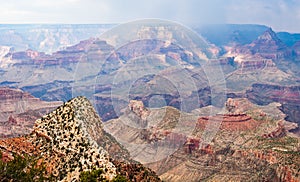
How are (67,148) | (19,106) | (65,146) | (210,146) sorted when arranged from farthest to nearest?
(19,106) < (210,146) < (65,146) < (67,148)

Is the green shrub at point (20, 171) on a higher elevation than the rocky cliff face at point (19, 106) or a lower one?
higher

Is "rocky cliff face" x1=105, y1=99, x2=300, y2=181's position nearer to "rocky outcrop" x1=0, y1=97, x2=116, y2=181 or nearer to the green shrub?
"rocky outcrop" x1=0, y1=97, x2=116, y2=181

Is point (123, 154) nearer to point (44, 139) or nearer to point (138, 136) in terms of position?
point (44, 139)

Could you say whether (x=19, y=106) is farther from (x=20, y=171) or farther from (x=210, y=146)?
(x=20, y=171)

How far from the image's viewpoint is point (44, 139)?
39.2 metres

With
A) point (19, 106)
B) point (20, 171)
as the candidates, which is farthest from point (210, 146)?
point (19, 106)

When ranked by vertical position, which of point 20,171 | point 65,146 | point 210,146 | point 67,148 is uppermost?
point 65,146

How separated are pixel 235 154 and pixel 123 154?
41.7 metres

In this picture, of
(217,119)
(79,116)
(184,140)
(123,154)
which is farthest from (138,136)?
(79,116)

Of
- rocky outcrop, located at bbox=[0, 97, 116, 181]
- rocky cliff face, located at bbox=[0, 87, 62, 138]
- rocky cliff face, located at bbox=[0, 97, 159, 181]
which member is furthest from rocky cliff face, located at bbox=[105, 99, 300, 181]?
rocky outcrop, located at bbox=[0, 97, 116, 181]

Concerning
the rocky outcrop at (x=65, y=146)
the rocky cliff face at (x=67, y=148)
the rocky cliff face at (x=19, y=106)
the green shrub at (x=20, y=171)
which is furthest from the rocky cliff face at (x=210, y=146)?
the green shrub at (x=20, y=171)

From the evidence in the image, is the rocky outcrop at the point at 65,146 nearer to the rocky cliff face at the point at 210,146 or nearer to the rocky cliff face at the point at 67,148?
the rocky cliff face at the point at 67,148

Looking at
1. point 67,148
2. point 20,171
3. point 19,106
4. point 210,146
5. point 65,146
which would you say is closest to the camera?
point 20,171

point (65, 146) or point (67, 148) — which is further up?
point (65, 146)
